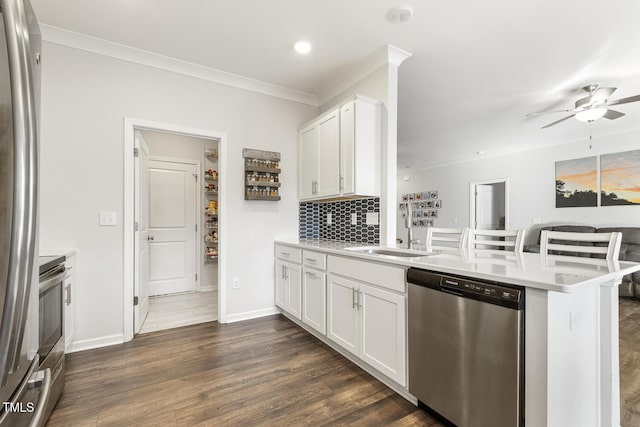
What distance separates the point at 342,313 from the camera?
7.71 feet

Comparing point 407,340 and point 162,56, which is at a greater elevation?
point 162,56

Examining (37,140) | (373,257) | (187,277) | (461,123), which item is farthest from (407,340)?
(461,123)

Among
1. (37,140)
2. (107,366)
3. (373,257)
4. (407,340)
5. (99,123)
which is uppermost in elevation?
(99,123)

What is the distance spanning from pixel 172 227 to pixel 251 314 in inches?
79.4

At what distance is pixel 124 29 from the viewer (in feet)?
8.00

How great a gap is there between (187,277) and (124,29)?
3.24m

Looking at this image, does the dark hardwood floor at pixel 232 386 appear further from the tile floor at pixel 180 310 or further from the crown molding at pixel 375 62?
the crown molding at pixel 375 62

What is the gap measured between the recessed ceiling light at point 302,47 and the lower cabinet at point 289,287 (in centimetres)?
199

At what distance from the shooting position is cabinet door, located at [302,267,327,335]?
258cm

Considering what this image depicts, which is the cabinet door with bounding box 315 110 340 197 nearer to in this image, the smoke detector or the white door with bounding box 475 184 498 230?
the smoke detector

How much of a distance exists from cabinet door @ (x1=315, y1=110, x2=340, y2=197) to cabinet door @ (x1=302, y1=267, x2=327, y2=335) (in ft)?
2.68

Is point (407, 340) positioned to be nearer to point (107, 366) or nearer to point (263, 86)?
point (107, 366)

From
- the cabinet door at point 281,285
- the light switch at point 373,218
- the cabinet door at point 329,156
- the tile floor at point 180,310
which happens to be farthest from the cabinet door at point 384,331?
the tile floor at point 180,310

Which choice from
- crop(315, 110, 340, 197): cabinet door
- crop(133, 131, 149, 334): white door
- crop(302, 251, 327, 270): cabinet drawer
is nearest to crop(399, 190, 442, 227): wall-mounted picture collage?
crop(315, 110, 340, 197): cabinet door
